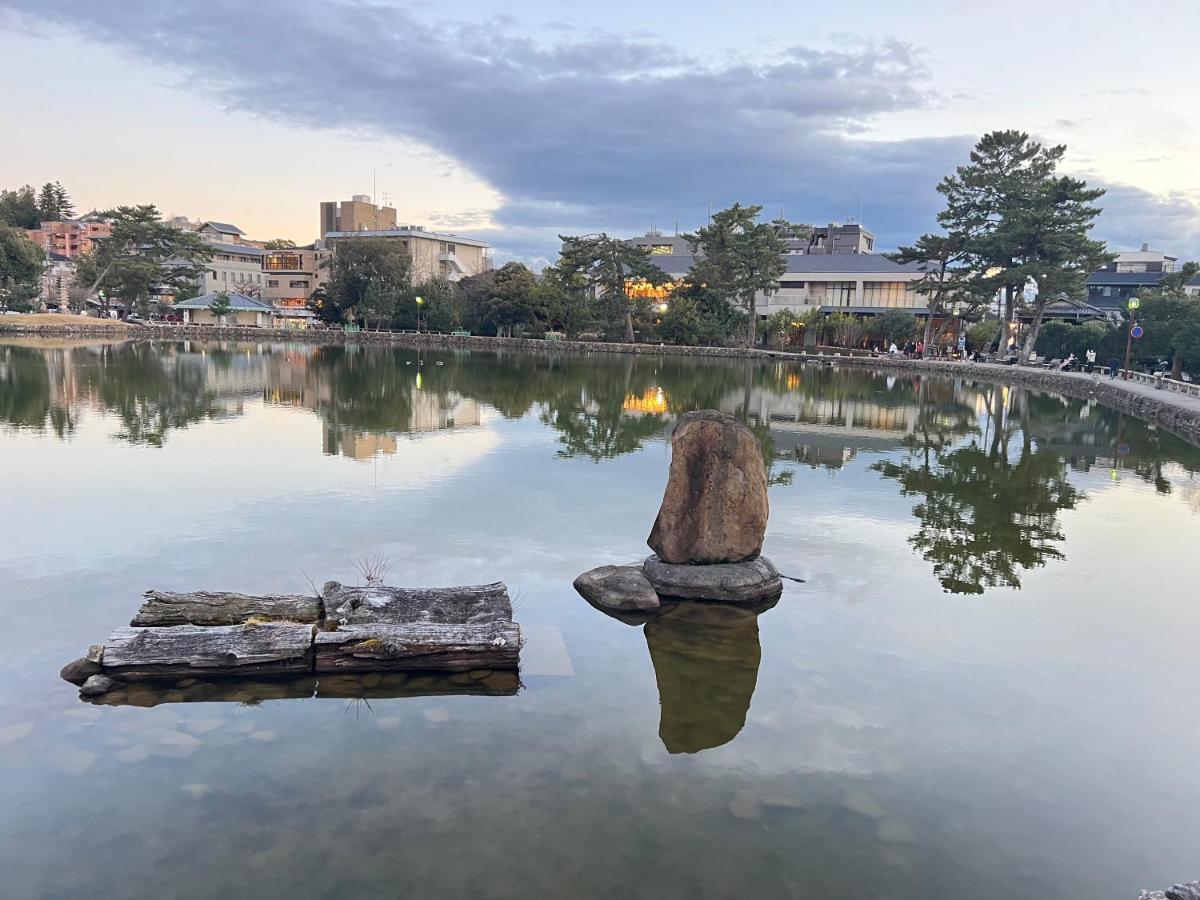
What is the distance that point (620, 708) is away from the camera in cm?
693

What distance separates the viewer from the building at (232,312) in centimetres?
7244

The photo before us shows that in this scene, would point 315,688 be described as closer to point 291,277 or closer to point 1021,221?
point 1021,221

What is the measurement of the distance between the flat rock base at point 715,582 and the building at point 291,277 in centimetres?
8714

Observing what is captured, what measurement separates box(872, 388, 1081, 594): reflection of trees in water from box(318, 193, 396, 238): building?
3378 inches

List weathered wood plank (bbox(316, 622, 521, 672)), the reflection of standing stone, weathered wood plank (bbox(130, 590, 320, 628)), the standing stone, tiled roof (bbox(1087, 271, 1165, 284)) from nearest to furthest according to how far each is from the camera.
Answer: the reflection of standing stone < weathered wood plank (bbox(316, 622, 521, 672)) < weathered wood plank (bbox(130, 590, 320, 628)) < the standing stone < tiled roof (bbox(1087, 271, 1165, 284))

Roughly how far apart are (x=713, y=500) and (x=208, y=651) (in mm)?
5584

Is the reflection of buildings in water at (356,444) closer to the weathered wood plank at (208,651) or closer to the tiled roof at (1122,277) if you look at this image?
the weathered wood plank at (208,651)

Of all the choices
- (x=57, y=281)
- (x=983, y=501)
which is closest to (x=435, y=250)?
(x=57, y=281)

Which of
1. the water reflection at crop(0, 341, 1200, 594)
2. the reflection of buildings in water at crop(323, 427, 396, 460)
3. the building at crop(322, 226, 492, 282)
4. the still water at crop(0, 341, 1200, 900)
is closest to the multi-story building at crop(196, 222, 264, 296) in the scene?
the building at crop(322, 226, 492, 282)

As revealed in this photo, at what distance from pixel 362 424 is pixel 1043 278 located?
127ft

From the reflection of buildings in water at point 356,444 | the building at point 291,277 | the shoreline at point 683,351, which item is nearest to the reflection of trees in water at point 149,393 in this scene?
the reflection of buildings in water at point 356,444

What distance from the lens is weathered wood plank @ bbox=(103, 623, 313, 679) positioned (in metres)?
6.95

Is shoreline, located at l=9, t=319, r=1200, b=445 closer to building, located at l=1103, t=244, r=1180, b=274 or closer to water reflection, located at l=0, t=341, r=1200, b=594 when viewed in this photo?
water reflection, located at l=0, t=341, r=1200, b=594

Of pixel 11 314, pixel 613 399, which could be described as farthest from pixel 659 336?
pixel 11 314
